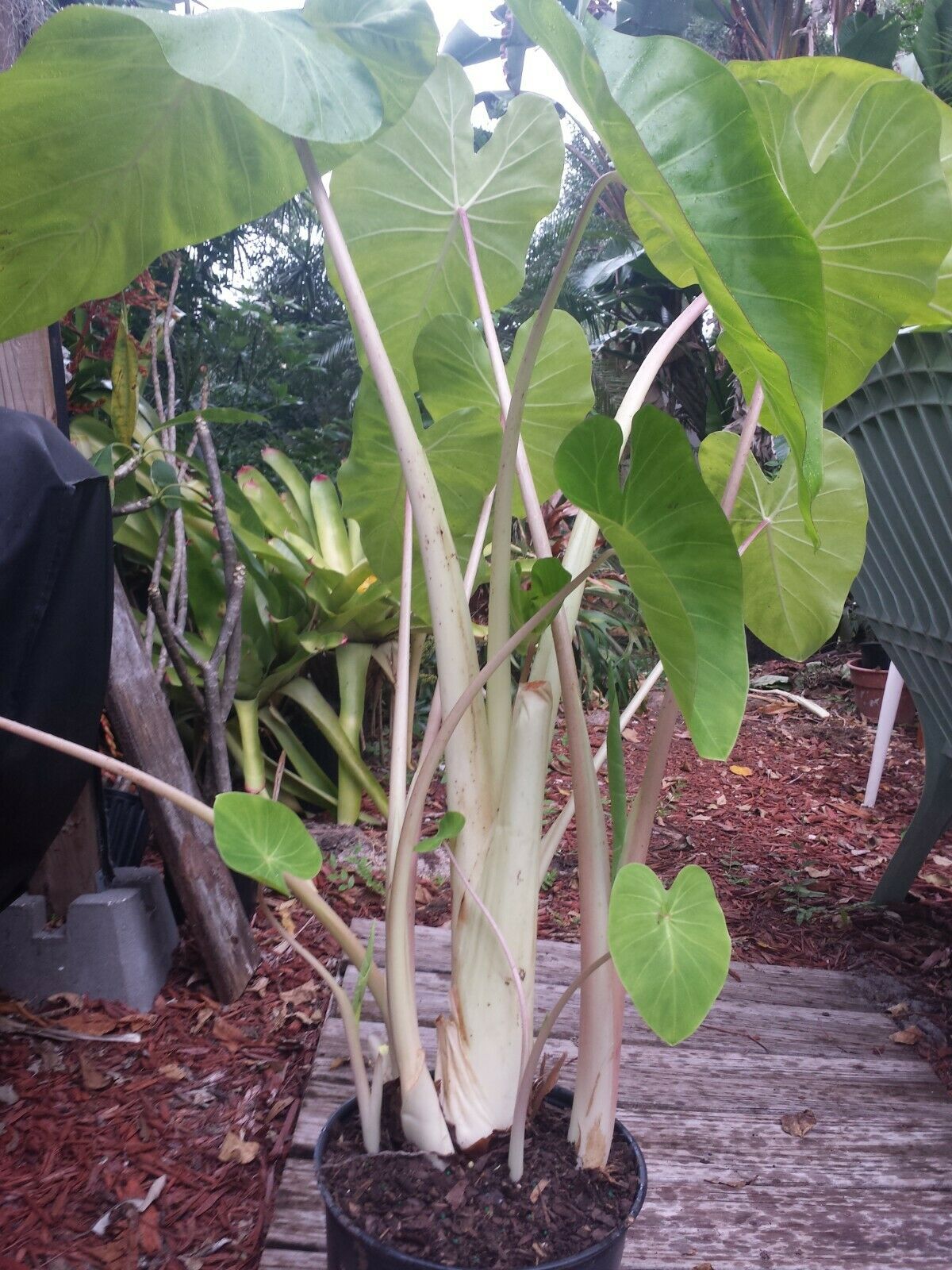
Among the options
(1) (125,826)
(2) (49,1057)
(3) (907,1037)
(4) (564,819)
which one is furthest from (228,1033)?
(3) (907,1037)

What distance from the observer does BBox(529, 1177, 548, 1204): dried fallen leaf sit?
708 mm

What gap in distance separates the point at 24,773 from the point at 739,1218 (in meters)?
0.99

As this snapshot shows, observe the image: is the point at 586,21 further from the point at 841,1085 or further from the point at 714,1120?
the point at 841,1085

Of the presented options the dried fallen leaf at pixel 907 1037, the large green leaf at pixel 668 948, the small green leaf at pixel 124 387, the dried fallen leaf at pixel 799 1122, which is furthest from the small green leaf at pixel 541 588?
the small green leaf at pixel 124 387

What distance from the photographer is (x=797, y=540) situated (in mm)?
1040

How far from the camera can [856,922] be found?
1.83 meters

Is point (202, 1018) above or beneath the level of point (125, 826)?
beneath

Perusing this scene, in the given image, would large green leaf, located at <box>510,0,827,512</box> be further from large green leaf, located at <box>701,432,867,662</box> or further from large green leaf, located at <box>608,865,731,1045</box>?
large green leaf, located at <box>701,432,867,662</box>

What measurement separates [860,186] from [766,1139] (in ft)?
3.64

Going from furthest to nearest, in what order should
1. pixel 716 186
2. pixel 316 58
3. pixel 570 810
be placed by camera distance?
pixel 570 810, pixel 316 58, pixel 716 186

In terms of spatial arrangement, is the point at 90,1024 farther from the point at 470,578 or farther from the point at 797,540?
the point at 797,540

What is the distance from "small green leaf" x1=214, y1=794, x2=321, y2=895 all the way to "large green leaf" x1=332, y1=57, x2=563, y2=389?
2.44 feet

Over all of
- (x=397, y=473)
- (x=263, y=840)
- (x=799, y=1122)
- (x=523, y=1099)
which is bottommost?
(x=799, y=1122)

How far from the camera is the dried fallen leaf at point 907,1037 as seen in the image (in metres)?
1.37
